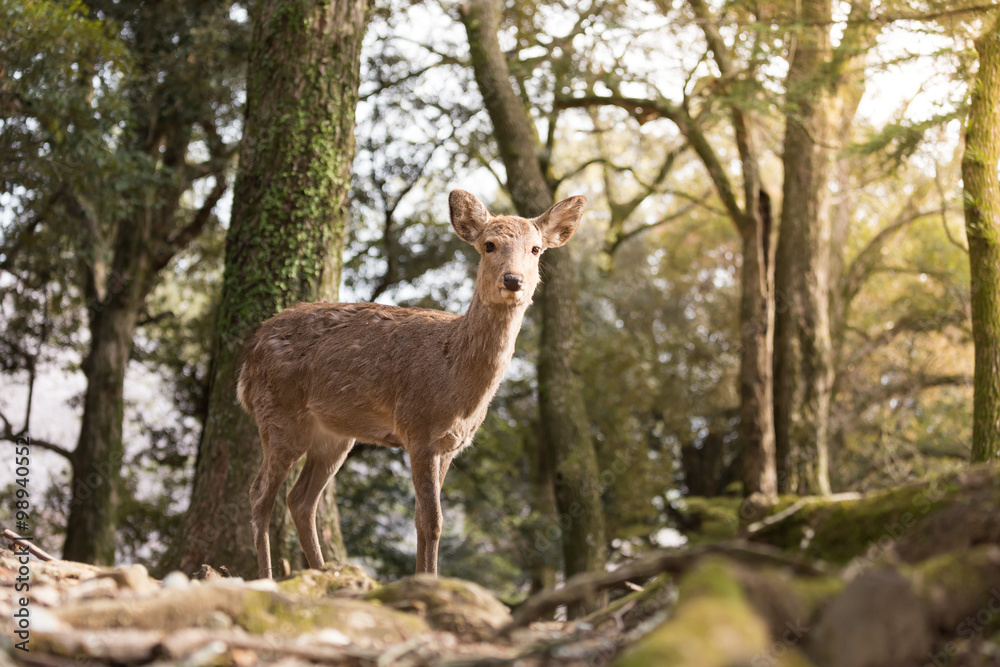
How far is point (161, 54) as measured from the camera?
14.3 metres

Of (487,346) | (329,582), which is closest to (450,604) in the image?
(329,582)

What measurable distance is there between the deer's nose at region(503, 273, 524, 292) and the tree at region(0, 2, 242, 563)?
7687 millimetres

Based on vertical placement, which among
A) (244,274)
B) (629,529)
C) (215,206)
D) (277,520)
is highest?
(215,206)

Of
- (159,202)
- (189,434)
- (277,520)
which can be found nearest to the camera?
(277,520)

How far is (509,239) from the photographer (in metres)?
6.13

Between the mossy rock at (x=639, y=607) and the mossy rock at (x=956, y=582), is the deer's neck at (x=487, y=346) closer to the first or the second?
the mossy rock at (x=639, y=607)

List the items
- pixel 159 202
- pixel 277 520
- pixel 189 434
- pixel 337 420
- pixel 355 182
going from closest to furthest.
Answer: pixel 337 420
pixel 277 520
pixel 159 202
pixel 355 182
pixel 189 434

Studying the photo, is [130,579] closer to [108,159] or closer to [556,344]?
[556,344]

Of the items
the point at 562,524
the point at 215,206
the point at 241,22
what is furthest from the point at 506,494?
the point at 241,22

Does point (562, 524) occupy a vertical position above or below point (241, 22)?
below

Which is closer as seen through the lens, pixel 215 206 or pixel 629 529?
pixel 215 206

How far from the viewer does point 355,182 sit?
1728 cm

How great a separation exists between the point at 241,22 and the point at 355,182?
150 inches

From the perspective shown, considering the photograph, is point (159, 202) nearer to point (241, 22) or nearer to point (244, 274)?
point (241, 22)
